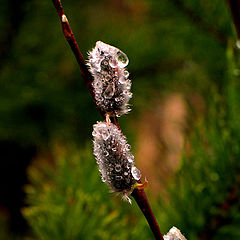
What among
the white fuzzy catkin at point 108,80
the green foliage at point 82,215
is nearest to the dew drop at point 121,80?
the white fuzzy catkin at point 108,80

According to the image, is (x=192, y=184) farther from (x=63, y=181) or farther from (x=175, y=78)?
(x=175, y=78)

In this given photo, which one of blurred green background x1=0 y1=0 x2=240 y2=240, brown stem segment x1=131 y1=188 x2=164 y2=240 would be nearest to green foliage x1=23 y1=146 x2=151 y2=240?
blurred green background x1=0 y1=0 x2=240 y2=240

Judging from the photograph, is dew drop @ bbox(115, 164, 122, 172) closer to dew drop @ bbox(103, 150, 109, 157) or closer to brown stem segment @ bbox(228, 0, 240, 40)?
dew drop @ bbox(103, 150, 109, 157)

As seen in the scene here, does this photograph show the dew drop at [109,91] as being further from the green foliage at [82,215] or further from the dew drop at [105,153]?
the green foliage at [82,215]

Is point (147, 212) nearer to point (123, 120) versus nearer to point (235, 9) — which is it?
point (235, 9)

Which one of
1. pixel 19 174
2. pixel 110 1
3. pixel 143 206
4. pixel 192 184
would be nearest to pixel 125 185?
pixel 143 206

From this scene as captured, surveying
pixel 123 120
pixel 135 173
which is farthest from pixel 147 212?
pixel 123 120
